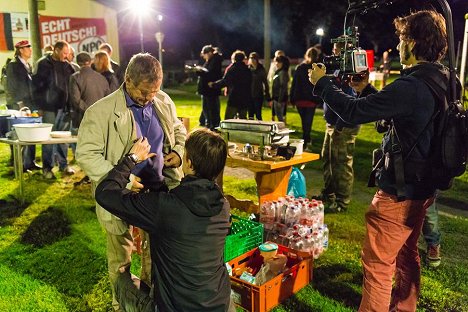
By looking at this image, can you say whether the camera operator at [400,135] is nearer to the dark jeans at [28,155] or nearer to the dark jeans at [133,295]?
the dark jeans at [133,295]

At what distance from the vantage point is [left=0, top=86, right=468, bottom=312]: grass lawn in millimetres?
3898

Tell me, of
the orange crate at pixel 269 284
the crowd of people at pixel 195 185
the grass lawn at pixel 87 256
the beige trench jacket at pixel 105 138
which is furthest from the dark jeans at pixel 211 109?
the beige trench jacket at pixel 105 138

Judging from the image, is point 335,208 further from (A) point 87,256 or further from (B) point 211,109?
(B) point 211,109

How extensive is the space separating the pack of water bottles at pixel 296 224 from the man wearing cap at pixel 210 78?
653cm

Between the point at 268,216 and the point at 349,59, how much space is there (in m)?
2.25

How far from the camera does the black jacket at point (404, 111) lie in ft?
8.70

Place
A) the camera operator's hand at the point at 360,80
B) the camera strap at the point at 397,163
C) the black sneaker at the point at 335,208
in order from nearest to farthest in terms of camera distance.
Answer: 1. the camera strap at the point at 397,163
2. the camera operator's hand at the point at 360,80
3. the black sneaker at the point at 335,208

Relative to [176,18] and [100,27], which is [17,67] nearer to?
[100,27]

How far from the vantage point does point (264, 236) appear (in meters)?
4.89

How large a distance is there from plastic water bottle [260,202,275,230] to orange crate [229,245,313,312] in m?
0.55

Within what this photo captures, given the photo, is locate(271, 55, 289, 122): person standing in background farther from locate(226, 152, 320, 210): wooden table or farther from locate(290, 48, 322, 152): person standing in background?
locate(226, 152, 320, 210): wooden table

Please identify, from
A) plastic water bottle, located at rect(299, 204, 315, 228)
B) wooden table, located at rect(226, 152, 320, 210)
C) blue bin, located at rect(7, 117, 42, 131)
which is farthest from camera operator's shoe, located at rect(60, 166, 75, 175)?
plastic water bottle, located at rect(299, 204, 315, 228)

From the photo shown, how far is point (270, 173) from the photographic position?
498 centimetres

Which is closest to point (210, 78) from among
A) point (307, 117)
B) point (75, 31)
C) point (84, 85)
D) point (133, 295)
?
point (307, 117)
